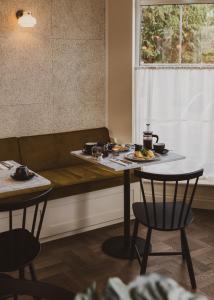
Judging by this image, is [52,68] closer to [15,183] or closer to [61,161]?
[61,161]

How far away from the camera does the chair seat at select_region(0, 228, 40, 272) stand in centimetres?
227

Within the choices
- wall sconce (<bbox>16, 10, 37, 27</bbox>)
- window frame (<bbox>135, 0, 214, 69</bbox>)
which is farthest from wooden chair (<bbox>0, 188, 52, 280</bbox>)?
window frame (<bbox>135, 0, 214, 69</bbox>)

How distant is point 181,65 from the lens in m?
4.20

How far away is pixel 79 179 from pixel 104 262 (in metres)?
0.77

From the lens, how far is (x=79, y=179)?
3.69m

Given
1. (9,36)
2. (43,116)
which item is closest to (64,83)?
(43,116)

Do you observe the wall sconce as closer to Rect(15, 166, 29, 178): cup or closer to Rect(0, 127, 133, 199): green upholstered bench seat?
Rect(0, 127, 133, 199): green upholstered bench seat

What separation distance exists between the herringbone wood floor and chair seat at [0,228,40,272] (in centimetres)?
60

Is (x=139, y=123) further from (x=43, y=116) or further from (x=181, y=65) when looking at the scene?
(x=43, y=116)

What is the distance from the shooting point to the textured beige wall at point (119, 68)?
420 cm

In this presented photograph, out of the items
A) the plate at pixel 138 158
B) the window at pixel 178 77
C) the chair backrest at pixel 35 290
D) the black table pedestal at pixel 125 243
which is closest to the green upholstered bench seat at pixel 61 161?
the black table pedestal at pixel 125 243

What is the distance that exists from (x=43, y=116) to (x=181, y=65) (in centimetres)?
142

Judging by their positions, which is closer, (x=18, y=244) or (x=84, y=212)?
(x=18, y=244)

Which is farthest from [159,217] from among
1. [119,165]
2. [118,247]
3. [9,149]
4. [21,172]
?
[9,149]
